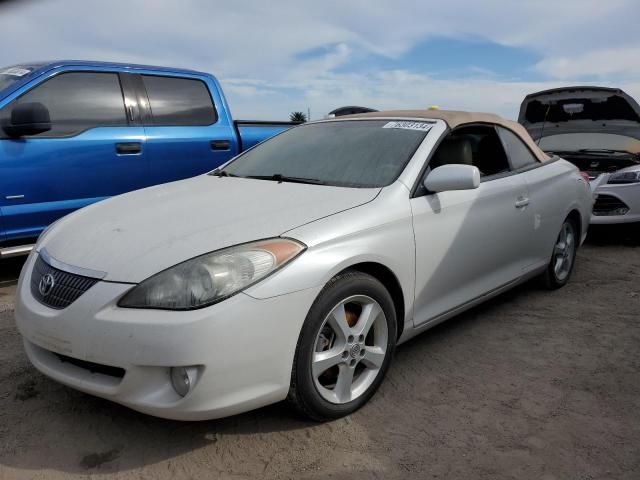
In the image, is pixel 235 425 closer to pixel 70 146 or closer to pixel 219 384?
pixel 219 384

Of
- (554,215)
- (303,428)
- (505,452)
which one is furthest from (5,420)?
(554,215)

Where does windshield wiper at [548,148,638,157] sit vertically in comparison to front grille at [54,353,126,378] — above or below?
above

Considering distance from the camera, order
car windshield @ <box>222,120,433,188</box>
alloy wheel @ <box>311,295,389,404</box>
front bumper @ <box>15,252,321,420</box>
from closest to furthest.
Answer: front bumper @ <box>15,252,321,420</box> < alloy wheel @ <box>311,295,389,404</box> < car windshield @ <box>222,120,433,188</box>

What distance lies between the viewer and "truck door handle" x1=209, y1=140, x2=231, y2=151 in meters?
5.52

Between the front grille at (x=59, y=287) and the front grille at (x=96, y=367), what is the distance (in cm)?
Answer: 23

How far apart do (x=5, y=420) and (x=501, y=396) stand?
91.7 inches

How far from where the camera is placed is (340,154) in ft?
11.0

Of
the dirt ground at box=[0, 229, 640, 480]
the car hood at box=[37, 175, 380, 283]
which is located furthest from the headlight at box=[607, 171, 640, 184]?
the car hood at box=[37, 175, 380, 283]

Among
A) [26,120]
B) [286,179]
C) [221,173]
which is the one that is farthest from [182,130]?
[286,179]

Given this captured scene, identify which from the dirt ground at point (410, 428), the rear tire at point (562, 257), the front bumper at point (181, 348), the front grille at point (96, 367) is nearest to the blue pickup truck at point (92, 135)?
the dirt ground at point (410, 428)

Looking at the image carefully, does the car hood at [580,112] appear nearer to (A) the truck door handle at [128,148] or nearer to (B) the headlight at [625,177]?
(B) the headlight at [625,177]

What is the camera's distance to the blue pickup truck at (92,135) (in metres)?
4.34

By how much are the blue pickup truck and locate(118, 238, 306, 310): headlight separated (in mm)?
2631

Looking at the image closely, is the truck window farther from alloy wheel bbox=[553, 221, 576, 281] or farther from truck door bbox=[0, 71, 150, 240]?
alloy wheel bbox=[553, 221, 576, 281]
